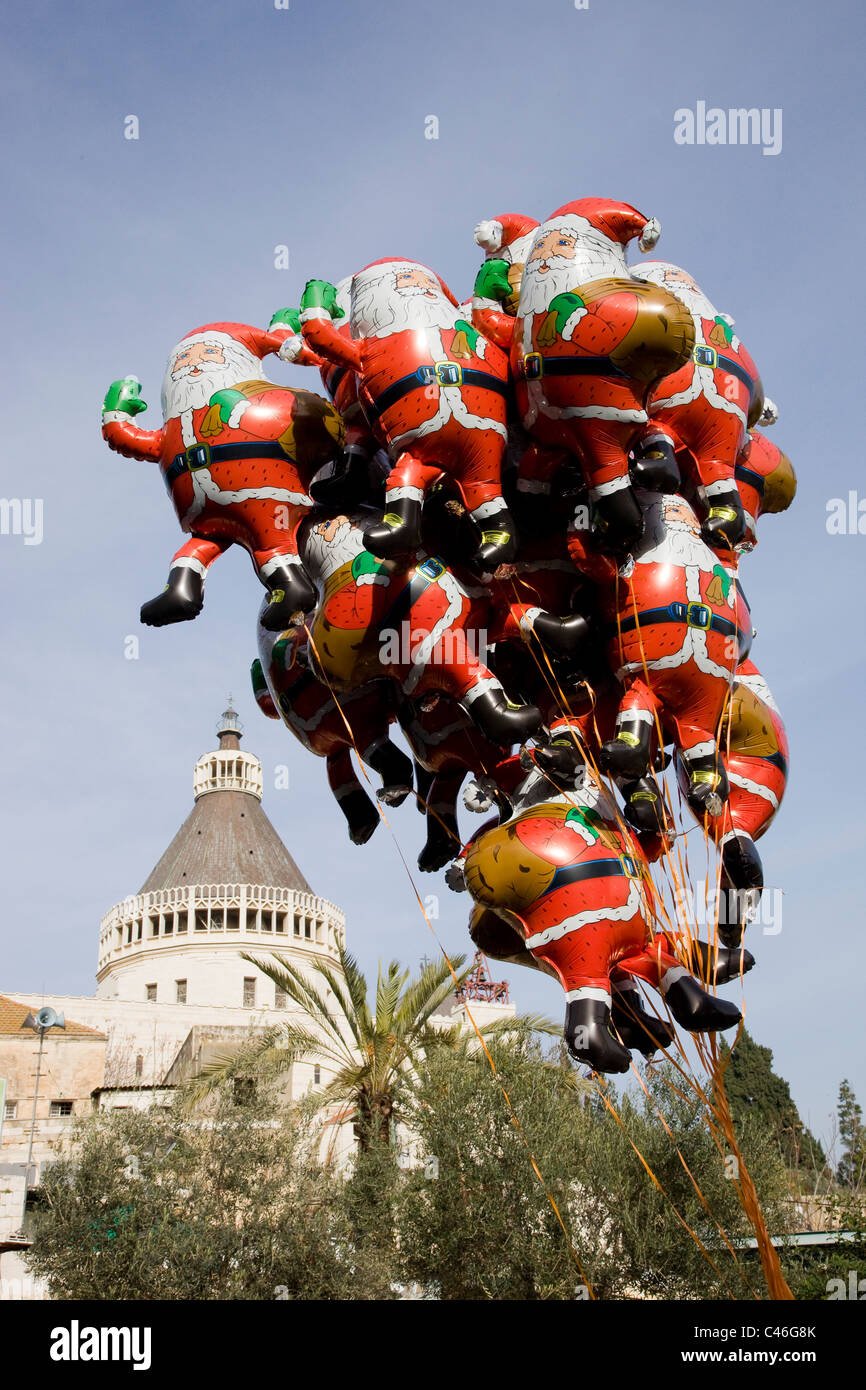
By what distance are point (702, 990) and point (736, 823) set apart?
140cm

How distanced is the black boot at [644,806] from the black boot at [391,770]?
1.69 metres

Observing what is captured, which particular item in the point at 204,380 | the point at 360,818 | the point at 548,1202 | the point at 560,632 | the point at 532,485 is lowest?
the point at 548,1202

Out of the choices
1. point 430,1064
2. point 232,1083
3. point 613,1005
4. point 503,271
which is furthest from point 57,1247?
point 503,271

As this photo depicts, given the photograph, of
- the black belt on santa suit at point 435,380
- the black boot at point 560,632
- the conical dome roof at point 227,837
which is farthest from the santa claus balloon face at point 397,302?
the conical dome roof at point 227,837

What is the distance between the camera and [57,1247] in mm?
19906

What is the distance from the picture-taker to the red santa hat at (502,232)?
8.72 metres

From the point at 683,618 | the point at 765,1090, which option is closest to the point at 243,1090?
the point at 683,618

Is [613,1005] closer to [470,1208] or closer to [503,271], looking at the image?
[503,271]

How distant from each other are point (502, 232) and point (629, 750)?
382cm

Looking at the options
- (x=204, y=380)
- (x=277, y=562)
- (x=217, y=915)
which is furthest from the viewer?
(x=217, y=915)

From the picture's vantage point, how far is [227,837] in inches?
2474

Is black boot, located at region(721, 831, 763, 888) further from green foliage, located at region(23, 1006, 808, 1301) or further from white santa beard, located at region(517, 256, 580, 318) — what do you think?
green foliage, located at region(23, 1006, 808, 1301)

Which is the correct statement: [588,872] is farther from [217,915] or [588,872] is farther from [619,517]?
[217,915]

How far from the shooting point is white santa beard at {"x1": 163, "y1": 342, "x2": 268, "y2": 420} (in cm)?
845
